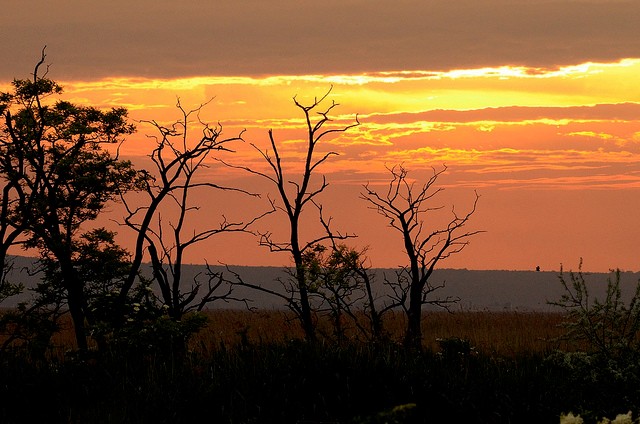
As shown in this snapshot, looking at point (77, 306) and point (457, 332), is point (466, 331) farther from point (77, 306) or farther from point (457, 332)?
point (77, 306)

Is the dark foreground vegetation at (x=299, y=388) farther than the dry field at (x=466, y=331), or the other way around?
the dry field at (x=466, y=331)

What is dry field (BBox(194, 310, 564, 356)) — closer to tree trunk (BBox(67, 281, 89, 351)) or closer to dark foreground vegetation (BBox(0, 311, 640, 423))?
tree trunk (BBox(67, 281, 89, 351))

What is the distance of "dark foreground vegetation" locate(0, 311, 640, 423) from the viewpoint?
32.5 feet

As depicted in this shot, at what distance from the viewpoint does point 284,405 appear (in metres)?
10.0

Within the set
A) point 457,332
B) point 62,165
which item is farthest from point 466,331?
point 62,165

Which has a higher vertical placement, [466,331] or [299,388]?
[299,388]

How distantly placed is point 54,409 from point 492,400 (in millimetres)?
5608

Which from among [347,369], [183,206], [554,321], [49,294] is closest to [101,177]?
[49,294]

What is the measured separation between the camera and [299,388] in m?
10.6

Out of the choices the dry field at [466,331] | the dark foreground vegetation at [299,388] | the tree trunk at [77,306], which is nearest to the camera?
the dark foreground vegetation at [299,388]

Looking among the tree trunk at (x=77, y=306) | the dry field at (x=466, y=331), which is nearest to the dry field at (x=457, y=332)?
the dry field at (x=466, y=331)

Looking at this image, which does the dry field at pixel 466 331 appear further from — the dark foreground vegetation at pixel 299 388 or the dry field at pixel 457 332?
the dark foreground vegetation at pixel 299 388

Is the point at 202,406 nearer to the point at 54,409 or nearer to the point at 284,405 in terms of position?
the point at 284,405

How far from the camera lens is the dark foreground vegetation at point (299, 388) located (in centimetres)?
991
